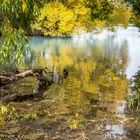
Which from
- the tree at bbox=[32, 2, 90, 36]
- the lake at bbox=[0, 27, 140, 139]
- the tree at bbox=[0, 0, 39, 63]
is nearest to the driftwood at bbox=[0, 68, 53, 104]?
the lake at bbox=[0, 27, 140, 139]

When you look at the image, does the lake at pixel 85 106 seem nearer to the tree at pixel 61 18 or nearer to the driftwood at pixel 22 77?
the driftwood at pixel 22 77

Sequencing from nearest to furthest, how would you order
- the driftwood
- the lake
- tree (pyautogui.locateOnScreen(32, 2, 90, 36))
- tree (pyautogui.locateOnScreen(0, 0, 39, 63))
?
tree (pyautogui.locateOnScreen(0, 0, 39, 63))
the lake
the driftwood
tree (pyautogui.locateOnScreen(32, 2, 90, 36))

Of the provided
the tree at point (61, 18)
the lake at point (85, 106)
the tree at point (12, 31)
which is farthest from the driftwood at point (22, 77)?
the tree at point (61, 18)

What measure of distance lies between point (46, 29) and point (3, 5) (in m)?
36.2

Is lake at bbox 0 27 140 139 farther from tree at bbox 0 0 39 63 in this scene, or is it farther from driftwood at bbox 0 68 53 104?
tree at bbox 0 0 39 63

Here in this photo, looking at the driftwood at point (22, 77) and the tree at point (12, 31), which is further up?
the tree at point (12, 31)

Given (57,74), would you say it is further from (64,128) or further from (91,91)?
(64,128)

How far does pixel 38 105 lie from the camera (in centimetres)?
1616

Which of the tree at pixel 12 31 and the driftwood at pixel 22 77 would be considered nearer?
the tree at pixel 12 31

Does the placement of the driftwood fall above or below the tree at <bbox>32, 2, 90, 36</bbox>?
→ below

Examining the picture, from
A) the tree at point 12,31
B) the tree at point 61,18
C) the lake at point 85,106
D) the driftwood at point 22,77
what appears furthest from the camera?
the tree at point 61,18

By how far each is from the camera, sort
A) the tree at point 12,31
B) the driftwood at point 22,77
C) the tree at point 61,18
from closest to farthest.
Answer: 1. the tree at point 12,31
2. the driftwood at point 22,77
3. the tree at point 61,18

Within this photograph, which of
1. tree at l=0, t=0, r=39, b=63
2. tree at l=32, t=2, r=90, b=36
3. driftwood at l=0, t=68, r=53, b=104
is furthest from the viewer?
tree at l=32, t=2, r=90, b=36

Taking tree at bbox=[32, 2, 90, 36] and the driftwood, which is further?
tree at bbox=[32, 2, 90, 36]
